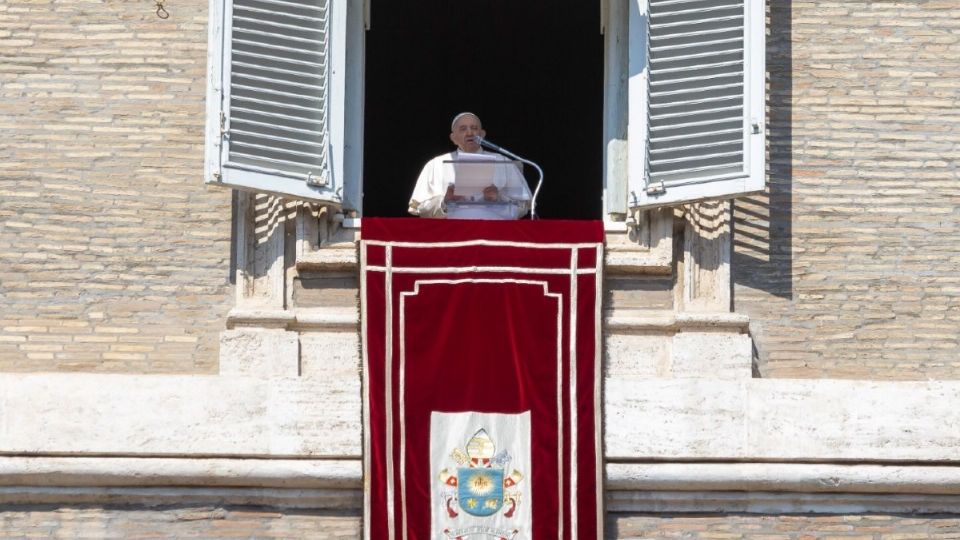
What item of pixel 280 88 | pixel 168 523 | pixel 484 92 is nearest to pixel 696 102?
pixel 280 88

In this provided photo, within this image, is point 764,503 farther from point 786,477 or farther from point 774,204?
point 774,204

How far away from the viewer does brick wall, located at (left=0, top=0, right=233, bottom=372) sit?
11273 mm

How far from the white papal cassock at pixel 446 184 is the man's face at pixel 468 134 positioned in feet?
0.46

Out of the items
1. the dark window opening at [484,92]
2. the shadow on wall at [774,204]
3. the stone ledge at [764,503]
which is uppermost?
the dark window opening at [484,92]

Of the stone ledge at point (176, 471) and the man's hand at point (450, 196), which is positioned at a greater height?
the man's hand at point (450, 196)

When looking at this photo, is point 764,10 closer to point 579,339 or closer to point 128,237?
point 579,339

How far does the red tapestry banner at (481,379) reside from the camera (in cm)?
1091

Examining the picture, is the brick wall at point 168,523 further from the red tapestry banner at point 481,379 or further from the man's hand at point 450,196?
the man's hand at point 450,196

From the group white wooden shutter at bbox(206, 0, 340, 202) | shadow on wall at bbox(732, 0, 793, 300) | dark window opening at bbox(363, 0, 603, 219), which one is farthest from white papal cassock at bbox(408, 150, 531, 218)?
dark window opening at bbox(363, 0, 603, 219)

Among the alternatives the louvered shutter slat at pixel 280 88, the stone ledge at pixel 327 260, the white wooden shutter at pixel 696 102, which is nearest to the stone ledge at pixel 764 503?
the white wooden shutter at pixel 696 102

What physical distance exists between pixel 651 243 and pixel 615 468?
3.27ft

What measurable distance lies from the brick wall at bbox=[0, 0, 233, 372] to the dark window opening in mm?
3182

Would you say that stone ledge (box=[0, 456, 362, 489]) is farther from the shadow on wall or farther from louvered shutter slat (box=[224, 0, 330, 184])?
the shadow on wall

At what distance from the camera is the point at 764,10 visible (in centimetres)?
1136
